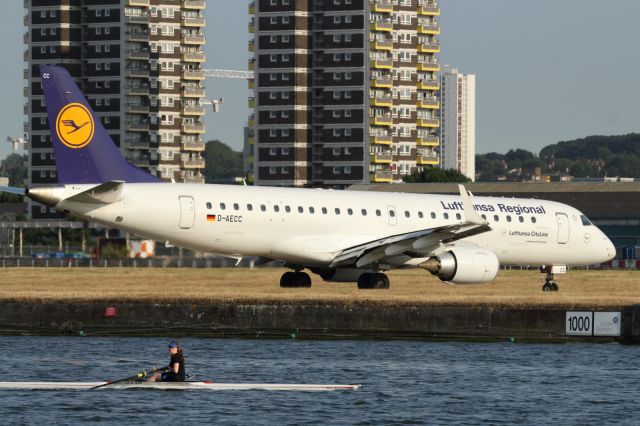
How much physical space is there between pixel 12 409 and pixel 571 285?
42.0m

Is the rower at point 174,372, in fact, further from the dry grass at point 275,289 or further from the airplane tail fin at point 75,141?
the airplane tail fin at point 75,141

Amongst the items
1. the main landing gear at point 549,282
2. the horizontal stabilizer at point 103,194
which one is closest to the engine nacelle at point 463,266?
the main landing gear at point 549,282

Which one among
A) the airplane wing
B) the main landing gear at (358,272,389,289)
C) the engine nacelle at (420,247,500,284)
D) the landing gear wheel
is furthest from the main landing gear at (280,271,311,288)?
the engine nacelle at (420,247,500,284)

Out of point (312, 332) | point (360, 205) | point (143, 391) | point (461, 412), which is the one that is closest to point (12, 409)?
point (143, 391)

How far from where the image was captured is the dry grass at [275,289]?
166ft

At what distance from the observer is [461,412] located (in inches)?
1339

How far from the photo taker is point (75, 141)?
56.7m

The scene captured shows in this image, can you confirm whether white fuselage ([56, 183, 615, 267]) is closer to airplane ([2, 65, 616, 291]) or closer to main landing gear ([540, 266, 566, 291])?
airplane ([2, 65, 616, 291])

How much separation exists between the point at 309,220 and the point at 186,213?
5.43 m

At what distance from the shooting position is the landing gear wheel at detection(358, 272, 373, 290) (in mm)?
60000

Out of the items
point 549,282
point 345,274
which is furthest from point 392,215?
point 549,282

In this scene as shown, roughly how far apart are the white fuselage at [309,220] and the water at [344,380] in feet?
28.0

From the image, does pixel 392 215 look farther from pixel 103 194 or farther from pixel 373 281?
pixel 103 194

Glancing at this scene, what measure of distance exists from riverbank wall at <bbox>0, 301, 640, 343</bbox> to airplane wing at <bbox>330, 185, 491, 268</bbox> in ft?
27.3
